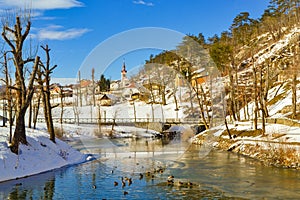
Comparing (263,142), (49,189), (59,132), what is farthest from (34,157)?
(59,132)

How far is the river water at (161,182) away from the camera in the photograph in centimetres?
1430

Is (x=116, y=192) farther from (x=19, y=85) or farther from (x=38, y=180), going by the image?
(x=19, y=85)

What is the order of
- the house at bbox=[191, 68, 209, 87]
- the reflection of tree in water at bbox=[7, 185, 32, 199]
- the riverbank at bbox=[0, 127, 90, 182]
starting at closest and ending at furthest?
the reflection of tree in water at bbox=[7, 185, 32, 199]
the riverbank at bbox=[0, 127, 90, 182]
the house at bbox=[191, 68, 209, 87]

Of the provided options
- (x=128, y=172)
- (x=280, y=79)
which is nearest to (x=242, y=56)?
(x=280, y=79)

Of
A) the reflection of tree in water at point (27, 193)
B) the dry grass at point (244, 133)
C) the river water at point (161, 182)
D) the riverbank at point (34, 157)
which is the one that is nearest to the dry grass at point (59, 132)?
the riverbank at point (34, 157)

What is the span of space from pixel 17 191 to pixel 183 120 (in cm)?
3956

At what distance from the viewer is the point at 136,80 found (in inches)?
1008

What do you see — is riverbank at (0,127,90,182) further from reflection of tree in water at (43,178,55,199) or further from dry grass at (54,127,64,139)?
dry grass at (54,127,64,139)

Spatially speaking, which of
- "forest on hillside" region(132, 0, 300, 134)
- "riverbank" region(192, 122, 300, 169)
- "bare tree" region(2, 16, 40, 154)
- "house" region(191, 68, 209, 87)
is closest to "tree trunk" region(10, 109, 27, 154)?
"bare tree" region(2, 16, 40, 154)

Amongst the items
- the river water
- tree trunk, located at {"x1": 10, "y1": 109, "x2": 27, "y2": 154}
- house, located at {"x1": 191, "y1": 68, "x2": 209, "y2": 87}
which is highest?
house, located at {"x1": 191, "y1": 68, "x2": 209, "y2": 87}

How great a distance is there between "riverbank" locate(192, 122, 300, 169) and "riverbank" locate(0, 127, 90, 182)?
1253 cm

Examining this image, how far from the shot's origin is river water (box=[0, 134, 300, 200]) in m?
14.3

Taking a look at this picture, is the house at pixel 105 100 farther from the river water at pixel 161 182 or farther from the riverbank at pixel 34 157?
the river water at pixel 161 182

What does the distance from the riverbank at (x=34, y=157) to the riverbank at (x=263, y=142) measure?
1253 centimetres
